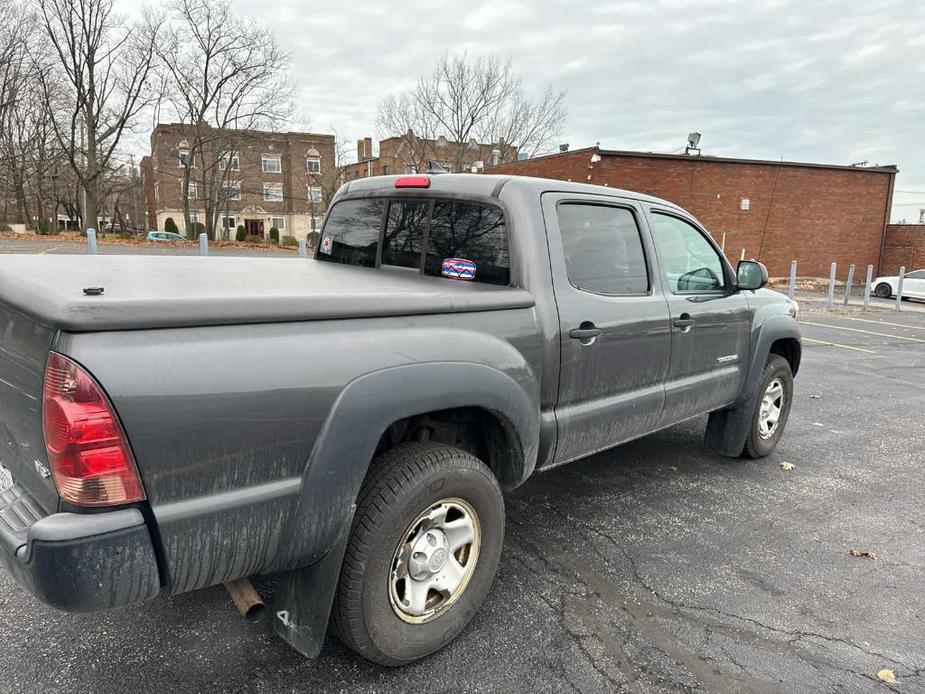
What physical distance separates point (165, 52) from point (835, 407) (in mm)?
36043

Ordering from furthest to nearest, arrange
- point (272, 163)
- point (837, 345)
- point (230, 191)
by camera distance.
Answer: point (272, 163)
point (230, 191)
point (837, 345)

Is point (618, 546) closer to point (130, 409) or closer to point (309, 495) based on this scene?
point (309, 495)

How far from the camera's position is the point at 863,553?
3408mm

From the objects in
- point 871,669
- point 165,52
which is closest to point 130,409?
point 871,669

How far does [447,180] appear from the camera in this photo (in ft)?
10.1

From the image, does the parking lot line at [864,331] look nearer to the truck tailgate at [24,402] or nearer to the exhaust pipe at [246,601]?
the exhaust pipe at [246,601]

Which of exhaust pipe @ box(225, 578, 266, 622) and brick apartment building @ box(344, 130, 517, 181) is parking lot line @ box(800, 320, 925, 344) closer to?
exhaust pipe @ box(225, 578, 266, 622)

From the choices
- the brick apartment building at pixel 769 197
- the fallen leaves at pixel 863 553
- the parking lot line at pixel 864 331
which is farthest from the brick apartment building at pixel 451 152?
the fallen leaves at pixel 863 553

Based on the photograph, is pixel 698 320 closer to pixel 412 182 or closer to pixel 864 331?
pixel 412 182

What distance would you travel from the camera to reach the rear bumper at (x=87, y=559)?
1.57 m

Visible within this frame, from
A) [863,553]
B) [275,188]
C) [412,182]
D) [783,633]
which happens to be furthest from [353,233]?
[275,188]

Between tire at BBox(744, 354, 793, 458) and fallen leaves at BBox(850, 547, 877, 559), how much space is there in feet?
3.90

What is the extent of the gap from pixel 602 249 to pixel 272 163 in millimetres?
57469

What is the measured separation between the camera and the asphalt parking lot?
7.59 ft
